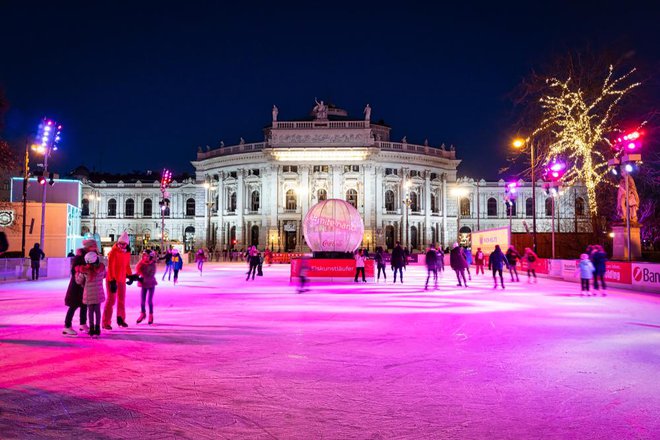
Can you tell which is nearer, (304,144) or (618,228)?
(618,228)

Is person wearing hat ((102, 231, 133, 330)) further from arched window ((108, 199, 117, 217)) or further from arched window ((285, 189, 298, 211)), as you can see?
arched window ((108, 199, 117, 217))

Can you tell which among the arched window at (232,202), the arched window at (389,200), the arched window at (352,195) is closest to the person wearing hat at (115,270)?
the arched window at (352,195)

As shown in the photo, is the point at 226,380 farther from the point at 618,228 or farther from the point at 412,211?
the point at 412,211

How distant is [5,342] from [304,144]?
5914cm

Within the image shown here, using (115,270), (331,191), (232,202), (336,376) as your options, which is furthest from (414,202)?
(336,376)

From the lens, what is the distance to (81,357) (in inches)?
299

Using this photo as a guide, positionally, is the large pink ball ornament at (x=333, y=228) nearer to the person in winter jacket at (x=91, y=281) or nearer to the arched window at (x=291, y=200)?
the person in winter jacket at (x=91, y=281)

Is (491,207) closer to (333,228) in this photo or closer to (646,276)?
(333,228)

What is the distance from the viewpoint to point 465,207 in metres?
79.2

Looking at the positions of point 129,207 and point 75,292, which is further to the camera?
point 129,207

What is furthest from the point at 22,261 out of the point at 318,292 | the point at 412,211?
the point at 412,211

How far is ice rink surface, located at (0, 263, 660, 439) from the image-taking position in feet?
15.6

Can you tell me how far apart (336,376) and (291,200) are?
2490 inches

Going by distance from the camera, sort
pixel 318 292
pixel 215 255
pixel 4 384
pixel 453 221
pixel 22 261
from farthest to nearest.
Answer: pixel 453 221
pixel 215 255
pixel 22 261
pixel 318 292
pixel 4 384
